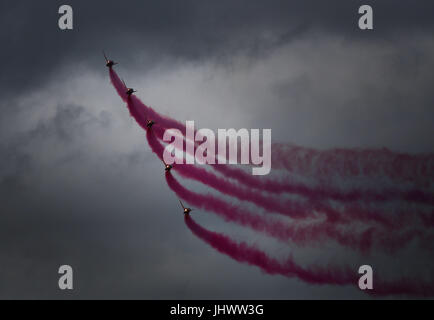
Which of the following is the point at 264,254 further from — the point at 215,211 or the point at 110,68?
the point at 110,68

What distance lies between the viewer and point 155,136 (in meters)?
82.8

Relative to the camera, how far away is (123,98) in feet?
271

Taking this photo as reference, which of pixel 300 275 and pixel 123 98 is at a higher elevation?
pixel 123 98
